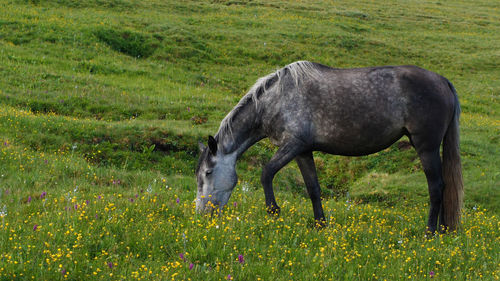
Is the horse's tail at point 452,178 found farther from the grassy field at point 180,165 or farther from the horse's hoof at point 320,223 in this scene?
the horse's hoof at point 320,223

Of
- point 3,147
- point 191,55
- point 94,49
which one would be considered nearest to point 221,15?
point 191,55

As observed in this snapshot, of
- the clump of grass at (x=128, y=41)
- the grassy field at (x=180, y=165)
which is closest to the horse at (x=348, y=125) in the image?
the grassy field at (x=180, y=165)

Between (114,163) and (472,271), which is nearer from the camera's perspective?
(472,271)

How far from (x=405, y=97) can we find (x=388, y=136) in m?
0.75

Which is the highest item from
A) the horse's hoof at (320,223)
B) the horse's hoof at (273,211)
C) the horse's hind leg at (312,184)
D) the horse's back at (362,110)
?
the horse's back at (362,110)

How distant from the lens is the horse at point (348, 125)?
25.5ft

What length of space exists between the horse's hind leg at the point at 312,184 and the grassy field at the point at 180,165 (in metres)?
0.31

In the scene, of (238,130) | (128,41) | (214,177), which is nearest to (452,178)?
(238,130)

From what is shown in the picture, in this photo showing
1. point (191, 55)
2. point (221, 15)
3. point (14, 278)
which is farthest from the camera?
point (221, 15)

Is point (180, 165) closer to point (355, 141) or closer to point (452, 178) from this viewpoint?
point (355, 141)

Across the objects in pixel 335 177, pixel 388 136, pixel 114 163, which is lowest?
pixel 335 177

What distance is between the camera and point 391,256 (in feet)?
20.2

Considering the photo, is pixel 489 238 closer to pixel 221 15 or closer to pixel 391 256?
pixel 391 256

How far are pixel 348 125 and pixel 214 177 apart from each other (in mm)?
2580
